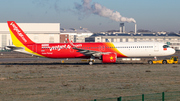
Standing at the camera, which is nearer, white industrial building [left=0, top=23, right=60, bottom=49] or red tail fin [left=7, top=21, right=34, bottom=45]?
red tail fin [left=7, top=21, right=34, bottom=45]

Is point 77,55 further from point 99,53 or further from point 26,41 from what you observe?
point 26,41

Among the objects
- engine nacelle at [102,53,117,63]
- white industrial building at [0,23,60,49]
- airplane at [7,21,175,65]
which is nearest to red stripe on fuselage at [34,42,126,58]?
airplane at [7,21,175,65]

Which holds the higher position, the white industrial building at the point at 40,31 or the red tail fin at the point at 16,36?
the white industrial building at the point at 40,31

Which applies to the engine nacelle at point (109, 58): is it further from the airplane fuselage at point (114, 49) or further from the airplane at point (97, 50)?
the airplane fuselage at point (114, 49)

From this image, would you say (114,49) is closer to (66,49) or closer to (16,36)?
(66,49)

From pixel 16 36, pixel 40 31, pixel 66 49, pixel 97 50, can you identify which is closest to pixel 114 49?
pixel 97 50

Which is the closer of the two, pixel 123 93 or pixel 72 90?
pixel 123 93

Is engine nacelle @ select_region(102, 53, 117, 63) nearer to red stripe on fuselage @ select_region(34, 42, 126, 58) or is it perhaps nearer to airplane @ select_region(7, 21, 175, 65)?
airplane @ select_region(7, 21, 175, 65)

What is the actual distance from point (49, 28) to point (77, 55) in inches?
4659

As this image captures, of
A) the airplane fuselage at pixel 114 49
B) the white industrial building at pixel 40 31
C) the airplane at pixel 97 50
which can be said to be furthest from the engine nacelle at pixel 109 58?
the white industrial building at pixel 40 31

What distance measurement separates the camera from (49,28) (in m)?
160

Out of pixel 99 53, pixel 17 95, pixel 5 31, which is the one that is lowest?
pixel 17 95

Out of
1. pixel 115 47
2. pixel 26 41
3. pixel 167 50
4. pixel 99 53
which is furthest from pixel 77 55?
pixel 167 50

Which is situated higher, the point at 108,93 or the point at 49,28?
the point at 49,28
